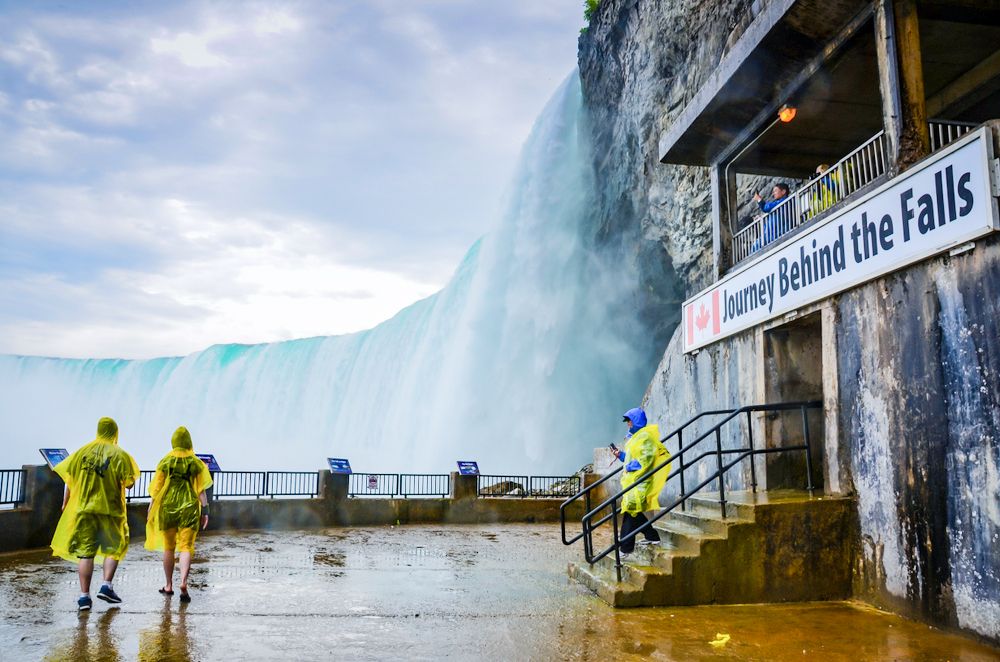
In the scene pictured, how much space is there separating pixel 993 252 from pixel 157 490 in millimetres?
7733

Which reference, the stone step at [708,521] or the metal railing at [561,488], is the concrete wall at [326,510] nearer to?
the metal railing at [561,488]

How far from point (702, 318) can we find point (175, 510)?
783 cm

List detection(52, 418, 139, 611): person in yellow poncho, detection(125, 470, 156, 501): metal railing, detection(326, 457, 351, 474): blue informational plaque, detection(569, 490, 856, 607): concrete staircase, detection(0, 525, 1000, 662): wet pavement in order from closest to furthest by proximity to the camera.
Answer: detection(0, 525, 1000, 662): wet pavement
detection(52, 418, 139, 611): person in yellow poncho
detection(569, 490, 856, 607): concrete staircase
detection(125, 470, 156, 501): metal railing
detection(326, 457, 351, 474): blue informational plaque

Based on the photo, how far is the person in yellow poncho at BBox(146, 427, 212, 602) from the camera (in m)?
6.77

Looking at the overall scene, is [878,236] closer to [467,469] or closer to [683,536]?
[683,536]

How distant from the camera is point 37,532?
1104 centimetres

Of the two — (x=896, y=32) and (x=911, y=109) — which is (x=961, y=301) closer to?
(x=911, y=109)

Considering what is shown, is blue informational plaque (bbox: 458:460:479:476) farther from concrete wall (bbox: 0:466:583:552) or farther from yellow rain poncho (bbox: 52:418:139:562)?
yellow rain poncho (bbox: 52:418:139:562)

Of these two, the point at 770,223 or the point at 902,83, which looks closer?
the point at 902,83

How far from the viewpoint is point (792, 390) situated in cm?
911

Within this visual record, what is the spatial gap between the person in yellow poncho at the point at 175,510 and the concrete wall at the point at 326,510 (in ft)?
18.6

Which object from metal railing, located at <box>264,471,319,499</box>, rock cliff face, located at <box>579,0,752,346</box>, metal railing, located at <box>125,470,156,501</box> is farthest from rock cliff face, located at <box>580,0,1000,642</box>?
rock cliff face, located at <box>579,0,752,346</box>

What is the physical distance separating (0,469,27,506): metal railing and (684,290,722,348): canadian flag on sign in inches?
427

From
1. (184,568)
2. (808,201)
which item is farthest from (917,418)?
(184,568)
